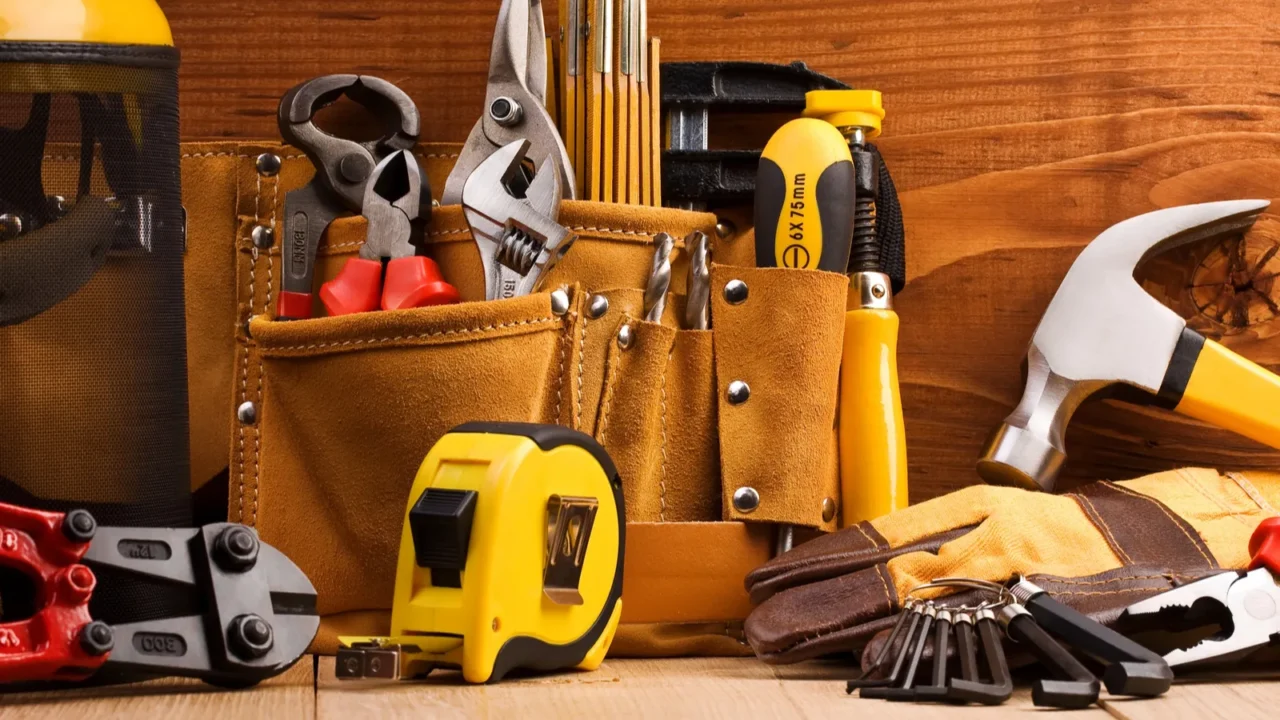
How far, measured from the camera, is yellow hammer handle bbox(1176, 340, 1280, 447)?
118 cm

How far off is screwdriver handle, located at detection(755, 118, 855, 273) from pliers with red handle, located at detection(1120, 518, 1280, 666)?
37cm

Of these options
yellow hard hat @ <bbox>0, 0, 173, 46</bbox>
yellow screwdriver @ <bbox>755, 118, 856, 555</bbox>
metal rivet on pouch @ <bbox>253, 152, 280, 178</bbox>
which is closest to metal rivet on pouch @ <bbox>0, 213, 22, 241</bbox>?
yellow hard hat @ <bbox>0, 0, 173, 46</bbox>

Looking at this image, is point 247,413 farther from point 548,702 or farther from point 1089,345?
point 1089,345

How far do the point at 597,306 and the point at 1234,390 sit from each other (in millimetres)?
563

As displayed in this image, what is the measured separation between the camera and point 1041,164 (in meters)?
1.31

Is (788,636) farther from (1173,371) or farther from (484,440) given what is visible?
(1173,371)

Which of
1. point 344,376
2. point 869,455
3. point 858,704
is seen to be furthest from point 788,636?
point 344,376

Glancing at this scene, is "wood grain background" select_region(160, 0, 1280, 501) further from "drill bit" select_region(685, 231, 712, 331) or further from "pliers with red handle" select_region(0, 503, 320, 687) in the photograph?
"pliers with red handle" select_region(0, 503, 320, 687)

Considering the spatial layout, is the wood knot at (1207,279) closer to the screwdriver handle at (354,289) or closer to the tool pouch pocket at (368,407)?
the tool pouch pocket at (368,407)

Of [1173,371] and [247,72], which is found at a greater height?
[247,72]

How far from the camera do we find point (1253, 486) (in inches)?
46.1

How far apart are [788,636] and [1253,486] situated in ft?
1.62

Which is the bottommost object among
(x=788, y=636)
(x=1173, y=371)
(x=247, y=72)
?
(x=788, y=636)

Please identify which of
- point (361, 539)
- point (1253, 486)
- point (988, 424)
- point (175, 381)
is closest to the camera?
point (175, 381)
